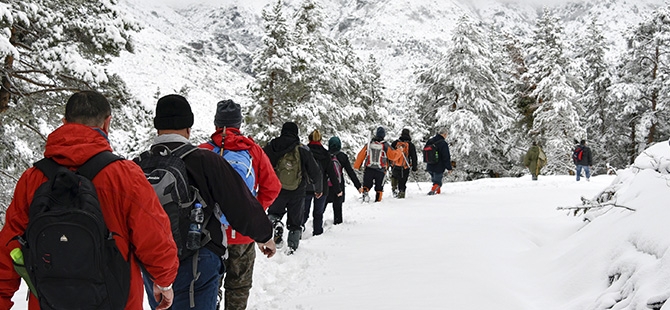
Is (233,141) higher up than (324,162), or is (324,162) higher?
(233,141)

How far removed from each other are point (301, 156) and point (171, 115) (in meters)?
3.77

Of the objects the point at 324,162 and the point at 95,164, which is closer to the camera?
the point at 95,164

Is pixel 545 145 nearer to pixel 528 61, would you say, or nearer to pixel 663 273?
pixel 528 61

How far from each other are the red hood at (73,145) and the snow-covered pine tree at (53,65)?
613cm

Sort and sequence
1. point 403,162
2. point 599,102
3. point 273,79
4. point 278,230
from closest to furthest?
point 278,230
point 403,162
point 273,79
point 599,102

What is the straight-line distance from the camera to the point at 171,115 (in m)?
3.15

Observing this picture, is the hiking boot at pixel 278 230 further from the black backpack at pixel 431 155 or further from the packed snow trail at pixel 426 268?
the black backpack at pixel 431 155

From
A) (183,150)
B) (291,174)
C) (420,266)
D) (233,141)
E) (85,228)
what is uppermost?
(233,141)

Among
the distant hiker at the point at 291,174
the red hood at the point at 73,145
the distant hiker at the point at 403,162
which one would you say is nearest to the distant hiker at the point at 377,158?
the distant hiker at the point at 403,162

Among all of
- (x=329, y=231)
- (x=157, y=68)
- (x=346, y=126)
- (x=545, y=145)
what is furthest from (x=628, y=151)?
(x=157, y=68)

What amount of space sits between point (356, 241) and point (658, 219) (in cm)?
484

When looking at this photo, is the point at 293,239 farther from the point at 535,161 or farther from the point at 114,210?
the point at 535,161

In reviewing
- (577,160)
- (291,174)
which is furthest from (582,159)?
(291,174)

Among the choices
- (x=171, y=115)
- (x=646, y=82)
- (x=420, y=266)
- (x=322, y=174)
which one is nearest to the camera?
(x=171, y=115)
